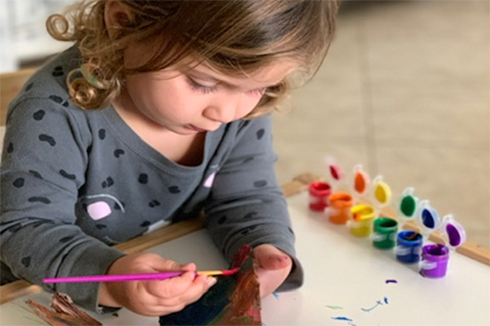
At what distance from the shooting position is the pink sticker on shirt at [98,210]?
82 cm

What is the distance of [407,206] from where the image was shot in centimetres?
81

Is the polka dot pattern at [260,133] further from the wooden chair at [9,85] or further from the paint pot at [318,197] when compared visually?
the wooden chair at [9,85]

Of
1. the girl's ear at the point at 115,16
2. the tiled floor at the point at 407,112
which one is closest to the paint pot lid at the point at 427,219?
the girl's ear at the point at 115,16

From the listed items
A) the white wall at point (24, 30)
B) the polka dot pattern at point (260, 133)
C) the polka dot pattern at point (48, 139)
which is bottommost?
the white wall at point (24, 30)

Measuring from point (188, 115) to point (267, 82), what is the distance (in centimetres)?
8

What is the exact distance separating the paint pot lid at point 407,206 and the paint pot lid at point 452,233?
41 millimetres

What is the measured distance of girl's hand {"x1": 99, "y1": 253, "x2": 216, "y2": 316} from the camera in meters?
0.64

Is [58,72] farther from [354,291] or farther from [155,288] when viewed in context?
A: [354,291]

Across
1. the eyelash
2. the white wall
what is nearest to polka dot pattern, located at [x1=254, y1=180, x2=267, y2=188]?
the eyelash

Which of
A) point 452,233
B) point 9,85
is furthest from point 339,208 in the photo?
point 9,85

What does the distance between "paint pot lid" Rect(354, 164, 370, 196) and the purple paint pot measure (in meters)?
0.13

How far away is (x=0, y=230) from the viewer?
0.72m

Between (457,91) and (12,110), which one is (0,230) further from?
(457,91)

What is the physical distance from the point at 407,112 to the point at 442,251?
1427mm
